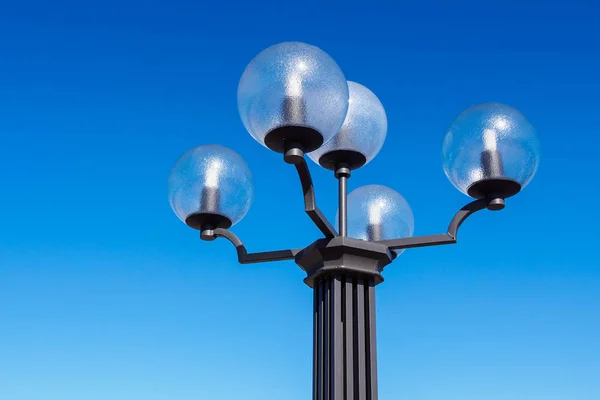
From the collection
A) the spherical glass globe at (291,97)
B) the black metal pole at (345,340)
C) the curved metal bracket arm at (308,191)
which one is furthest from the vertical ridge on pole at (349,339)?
the spherical glass globe at (291,97)

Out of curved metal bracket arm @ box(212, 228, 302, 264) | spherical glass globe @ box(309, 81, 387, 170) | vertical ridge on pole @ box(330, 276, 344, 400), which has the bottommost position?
vertical ridge on pole @ box(330, 276, 344, 400)

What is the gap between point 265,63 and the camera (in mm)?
3846

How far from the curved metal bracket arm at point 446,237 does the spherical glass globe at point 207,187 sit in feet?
3.34

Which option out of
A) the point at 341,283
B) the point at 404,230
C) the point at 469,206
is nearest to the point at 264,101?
the point at 341,283

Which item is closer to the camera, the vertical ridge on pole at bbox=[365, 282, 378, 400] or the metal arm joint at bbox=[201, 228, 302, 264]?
the vertical ridge on pole at bbox=[365, 282, 378, 400]

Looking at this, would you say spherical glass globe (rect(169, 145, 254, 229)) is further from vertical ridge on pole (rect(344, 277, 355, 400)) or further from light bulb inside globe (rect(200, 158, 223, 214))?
vertical ridge on pole (rect(344, 277, 355, 400))

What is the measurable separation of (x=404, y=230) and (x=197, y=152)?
146cm

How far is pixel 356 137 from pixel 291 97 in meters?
1.02

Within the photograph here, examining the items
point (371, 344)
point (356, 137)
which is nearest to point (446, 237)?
point (371, 344)

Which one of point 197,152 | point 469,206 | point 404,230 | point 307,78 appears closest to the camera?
point 307,78

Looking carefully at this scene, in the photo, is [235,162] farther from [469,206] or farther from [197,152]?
[469,206]

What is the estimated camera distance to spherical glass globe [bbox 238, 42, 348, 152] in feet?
12.4

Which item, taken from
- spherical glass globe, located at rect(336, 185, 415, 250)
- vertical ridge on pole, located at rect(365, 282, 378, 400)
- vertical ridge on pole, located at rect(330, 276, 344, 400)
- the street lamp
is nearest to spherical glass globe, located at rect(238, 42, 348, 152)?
the street lamp

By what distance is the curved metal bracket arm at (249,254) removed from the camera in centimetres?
437
